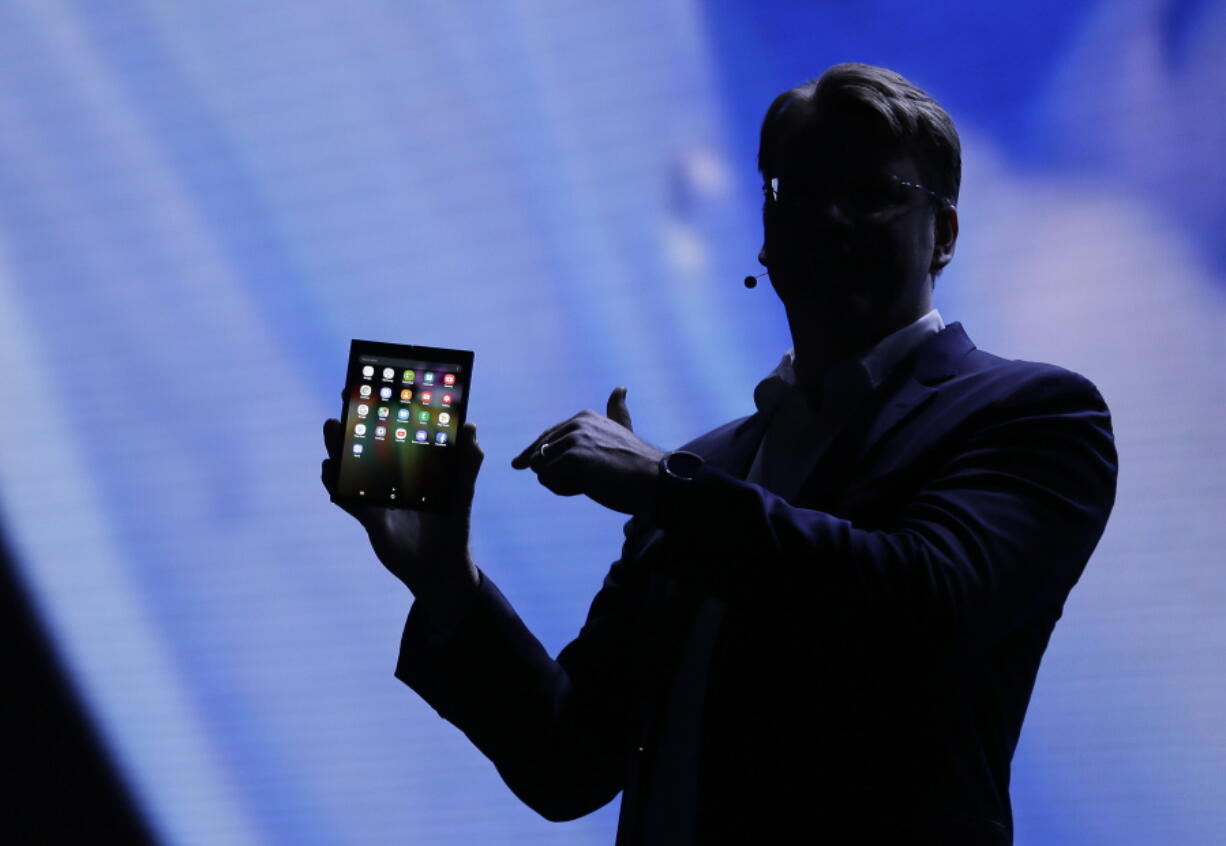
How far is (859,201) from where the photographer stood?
0.88m

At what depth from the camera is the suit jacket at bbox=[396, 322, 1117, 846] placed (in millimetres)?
678

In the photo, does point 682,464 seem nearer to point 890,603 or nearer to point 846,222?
point 890,603

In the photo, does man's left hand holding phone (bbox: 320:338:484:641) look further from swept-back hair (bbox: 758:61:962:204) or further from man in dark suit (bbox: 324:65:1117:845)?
swept-back hair (bbox: 758:61:962:204)

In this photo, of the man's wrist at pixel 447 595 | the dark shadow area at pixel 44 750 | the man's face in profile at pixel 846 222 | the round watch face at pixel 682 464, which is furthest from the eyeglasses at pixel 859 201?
the dark shadow area at pixel 44 750

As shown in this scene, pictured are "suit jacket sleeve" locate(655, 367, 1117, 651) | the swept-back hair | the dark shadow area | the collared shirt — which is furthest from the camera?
the dark shadow area

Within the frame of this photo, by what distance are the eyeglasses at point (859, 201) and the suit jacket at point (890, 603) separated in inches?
4.9

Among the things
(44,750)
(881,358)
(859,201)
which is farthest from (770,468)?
(44,750)

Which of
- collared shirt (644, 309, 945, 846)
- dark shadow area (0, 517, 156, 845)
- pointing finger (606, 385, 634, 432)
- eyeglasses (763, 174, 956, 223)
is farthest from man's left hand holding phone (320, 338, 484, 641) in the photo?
dark shadow area (0, 517, 156, 845)

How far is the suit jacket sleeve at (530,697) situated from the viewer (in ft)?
2.95

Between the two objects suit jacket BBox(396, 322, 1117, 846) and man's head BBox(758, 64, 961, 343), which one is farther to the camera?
man's head BBox(758, 64, 961, 343)

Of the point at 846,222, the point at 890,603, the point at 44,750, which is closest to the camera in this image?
the point at 890,603

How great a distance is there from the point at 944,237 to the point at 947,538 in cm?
36

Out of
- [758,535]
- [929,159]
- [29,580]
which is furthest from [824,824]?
[29,580]

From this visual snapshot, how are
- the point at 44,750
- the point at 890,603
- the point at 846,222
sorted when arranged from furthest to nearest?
the point at 44,750
the point at 846,222
the point at 890,603
